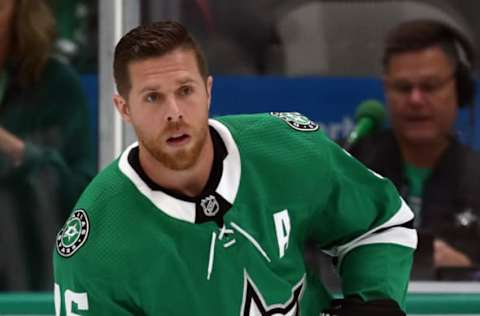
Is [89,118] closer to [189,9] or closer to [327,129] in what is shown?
[189,9]

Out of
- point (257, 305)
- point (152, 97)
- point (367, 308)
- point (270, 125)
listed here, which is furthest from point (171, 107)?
point (367, 308)

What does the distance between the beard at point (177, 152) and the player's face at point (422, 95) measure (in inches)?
51.3

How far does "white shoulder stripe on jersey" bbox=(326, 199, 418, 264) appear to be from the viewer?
112 inches

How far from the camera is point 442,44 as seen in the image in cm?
386

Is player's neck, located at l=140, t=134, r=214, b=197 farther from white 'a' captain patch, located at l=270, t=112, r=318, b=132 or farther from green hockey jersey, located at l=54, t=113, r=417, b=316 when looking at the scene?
white 'a' captain patch, located at l=270, t=112, r=318, b=132

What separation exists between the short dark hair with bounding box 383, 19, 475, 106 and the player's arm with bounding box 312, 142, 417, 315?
1026 mm

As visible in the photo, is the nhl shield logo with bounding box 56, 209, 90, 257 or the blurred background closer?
the nhl shield logo with bounding box 56, 209, 90, 257

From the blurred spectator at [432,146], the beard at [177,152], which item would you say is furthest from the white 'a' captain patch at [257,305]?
the blurred spectator at [432,146]

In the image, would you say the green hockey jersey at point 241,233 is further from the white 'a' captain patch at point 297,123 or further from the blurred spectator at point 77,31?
the blurred spectator at point 77,31

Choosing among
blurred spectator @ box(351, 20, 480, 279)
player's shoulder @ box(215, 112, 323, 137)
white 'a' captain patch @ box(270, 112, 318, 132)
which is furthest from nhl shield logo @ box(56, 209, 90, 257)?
blurred spectator @ box(351, 20, 480, 279)

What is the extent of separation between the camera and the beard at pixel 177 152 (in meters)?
2.62

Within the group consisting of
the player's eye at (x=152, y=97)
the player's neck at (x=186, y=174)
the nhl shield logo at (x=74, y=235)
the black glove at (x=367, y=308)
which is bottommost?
the black glove at (x=367, y=308)

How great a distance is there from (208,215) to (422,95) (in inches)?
49.9

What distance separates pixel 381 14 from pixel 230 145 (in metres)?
1.22
